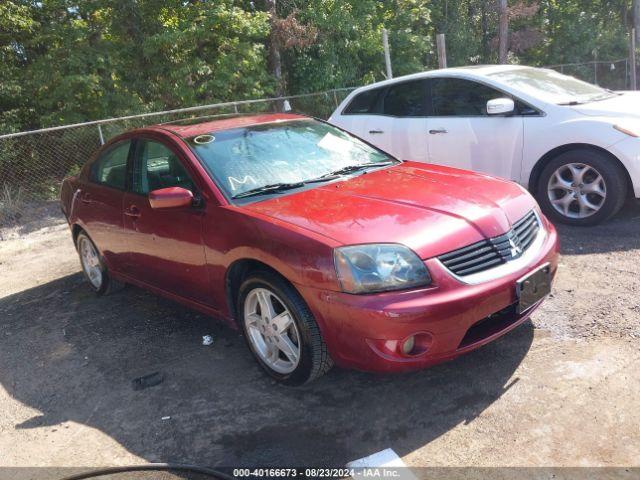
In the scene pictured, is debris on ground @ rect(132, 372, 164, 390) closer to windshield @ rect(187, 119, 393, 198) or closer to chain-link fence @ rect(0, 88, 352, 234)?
windshield @ rect(187, 119, 393, 198)

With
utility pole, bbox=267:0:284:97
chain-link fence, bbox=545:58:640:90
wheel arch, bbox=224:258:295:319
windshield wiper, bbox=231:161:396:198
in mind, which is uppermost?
utility pole, bbox=267:0:284:97

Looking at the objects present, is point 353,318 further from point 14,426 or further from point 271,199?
point 14,426

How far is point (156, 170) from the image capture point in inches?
169

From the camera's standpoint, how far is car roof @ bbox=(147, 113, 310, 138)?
427 centimetres

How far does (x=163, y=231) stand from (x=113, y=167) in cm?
114

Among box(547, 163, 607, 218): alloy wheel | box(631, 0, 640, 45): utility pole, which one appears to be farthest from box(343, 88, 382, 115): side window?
box(631, 0, 640, 45): utility pole

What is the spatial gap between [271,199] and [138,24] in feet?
37.4

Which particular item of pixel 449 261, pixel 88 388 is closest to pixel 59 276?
pixel 88 388

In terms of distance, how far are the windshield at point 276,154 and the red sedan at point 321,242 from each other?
0.01 metres

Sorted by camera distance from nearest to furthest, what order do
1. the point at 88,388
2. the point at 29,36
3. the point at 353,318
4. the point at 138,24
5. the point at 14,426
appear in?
1. the point at 353,318
2. the point at 14,426
3. the point at 88,388
4. the point at 29,36
5. the point at 138,24

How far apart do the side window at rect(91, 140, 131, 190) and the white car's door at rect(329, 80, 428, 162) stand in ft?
10.8

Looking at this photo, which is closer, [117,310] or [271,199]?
[271,199]

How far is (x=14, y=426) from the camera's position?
137 inches

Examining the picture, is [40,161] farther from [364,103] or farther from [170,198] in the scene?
[170,198]
